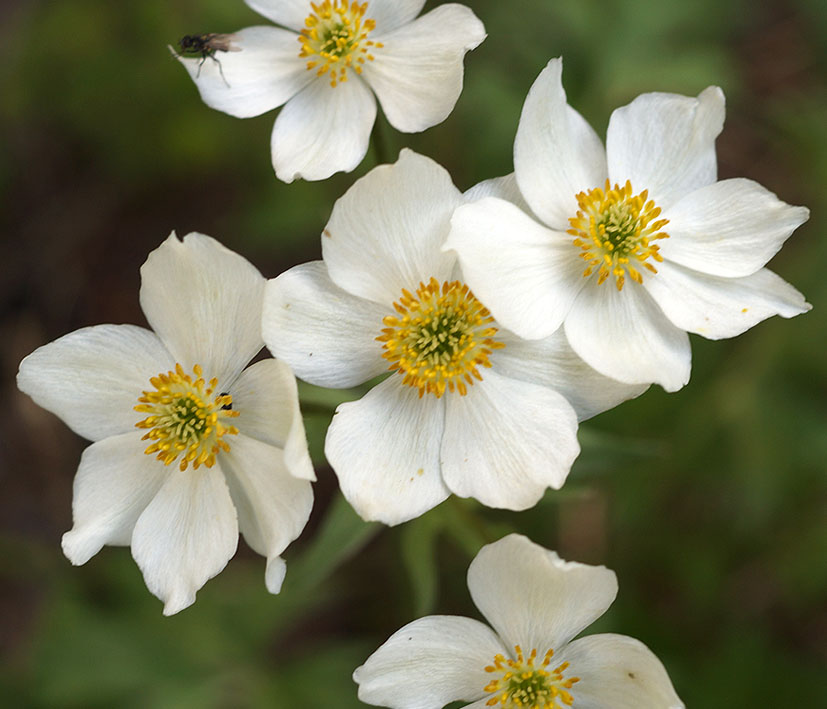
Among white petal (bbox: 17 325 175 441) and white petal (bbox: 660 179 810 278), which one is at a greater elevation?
white petal (bbox: 660 179 810 278)

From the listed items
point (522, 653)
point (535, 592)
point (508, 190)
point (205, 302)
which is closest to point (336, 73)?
point (508, 190)

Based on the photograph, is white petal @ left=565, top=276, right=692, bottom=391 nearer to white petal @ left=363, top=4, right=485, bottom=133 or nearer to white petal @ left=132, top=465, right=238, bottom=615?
white petal @ left=363, top=4, right=485, bottom=133

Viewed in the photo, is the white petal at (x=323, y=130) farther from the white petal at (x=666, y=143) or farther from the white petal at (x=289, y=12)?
the white petal at (x=666, y=143)

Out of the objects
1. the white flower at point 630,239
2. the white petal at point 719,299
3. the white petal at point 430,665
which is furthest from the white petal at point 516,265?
the white petal at point 430,665

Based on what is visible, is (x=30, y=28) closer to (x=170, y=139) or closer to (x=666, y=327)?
(x=170, y=139)

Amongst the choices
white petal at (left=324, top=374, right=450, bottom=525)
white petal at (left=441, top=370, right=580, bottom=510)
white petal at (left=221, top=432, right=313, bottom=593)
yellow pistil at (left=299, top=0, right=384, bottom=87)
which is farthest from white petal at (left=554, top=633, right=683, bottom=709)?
yellow pistil at (left=299, top=0, right=384, bottom=87)

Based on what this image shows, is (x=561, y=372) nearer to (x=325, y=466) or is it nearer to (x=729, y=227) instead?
(x=729, y=227)

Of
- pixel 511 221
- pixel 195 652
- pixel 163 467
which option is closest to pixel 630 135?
pixel 511 221
